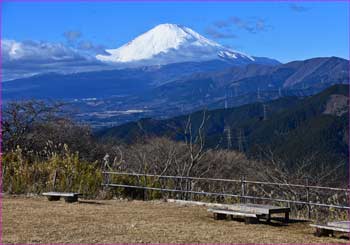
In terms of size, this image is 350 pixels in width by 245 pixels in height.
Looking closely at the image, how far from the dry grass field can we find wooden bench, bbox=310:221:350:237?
6.1 inches

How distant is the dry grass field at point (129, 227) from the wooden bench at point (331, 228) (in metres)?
0.15

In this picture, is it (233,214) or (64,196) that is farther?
(64,196)

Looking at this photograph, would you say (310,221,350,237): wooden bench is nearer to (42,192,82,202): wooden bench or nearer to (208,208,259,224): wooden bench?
(208,208,259,224): wooden bench

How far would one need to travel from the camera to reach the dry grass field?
9607mm

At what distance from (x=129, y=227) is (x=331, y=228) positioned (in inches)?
138

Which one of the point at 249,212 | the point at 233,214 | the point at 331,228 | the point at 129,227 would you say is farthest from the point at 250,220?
the point at 129,227

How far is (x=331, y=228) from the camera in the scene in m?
10.1

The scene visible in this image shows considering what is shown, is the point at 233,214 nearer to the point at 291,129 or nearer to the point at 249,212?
the point at 249,212

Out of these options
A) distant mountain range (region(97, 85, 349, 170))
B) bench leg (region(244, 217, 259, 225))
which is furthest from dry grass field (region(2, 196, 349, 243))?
distant mountain range (region(97, 85, 349, 170))

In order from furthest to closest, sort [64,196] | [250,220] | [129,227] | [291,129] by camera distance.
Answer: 1. [291,129]
2. [64,196]
3. [250,220]
4. [129,227]

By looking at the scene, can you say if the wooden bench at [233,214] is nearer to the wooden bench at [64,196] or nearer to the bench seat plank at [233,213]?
the bench seat plank at [233,213]

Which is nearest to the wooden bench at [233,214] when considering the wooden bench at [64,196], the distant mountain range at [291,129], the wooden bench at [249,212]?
the wooden bench at [249,212]

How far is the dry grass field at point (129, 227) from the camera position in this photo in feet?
31.5

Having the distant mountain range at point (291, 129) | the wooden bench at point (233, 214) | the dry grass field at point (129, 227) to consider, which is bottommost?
the dry grass field at point (129, 227)
